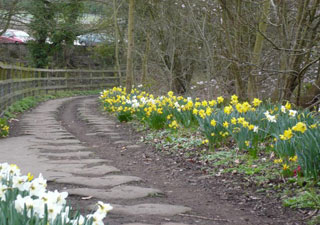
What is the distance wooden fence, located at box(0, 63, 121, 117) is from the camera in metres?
11.7

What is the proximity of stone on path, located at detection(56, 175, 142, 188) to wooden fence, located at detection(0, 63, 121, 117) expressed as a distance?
6.54 m

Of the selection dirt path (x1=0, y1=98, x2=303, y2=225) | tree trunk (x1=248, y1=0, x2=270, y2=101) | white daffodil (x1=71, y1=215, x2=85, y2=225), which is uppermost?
tree trunk (x1=248, y1=0, x2=270, y2=101)

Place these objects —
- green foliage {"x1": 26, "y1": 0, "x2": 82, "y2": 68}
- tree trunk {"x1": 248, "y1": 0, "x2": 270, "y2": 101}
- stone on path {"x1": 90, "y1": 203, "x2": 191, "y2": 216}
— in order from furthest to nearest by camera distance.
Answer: green foliage {"x1": 26, "y1": 0, "x2": 82, "y2": 68}, tree trunk {"x1": 248, "y1": 0, "x2": 270, "y2": 101}, stone on path {"x1": 90, "y1": 203, "x2": 191, "y2": 216}

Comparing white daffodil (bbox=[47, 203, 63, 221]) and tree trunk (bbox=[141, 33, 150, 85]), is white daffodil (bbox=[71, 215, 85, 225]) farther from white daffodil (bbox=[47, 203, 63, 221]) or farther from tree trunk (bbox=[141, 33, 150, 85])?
tree trunk (bbox=[141, 33, 150, 85])

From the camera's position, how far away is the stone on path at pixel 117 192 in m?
4.09

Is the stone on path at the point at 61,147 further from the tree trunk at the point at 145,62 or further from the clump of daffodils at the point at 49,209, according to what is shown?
the tree trunk at the point at 145,62

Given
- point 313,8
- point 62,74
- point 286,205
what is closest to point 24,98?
point 62,74

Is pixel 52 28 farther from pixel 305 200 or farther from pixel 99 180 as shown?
pixel 305 200

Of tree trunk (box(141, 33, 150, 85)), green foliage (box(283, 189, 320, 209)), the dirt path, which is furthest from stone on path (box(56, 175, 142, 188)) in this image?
tree trunk (box(141, 33, 150, 85))

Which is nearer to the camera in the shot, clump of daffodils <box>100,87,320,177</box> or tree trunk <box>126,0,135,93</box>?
clump of daffodils <box>100,87,320,177</box>

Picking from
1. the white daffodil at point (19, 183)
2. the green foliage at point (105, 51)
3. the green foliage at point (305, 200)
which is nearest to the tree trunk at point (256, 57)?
→ the green foliage at point (305, 200)

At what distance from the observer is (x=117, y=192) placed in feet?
13.9

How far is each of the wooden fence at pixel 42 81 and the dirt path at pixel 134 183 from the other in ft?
13.0

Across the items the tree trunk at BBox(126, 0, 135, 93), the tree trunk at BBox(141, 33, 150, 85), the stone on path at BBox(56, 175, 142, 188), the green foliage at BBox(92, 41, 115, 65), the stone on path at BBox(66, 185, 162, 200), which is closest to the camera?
the stone on path at BBox(66, 185, 162, 200)
